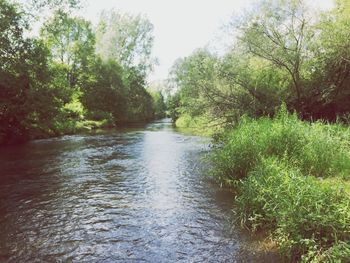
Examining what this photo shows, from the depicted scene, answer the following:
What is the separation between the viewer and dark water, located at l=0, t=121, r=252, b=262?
249 inches

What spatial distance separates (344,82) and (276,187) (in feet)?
48.6

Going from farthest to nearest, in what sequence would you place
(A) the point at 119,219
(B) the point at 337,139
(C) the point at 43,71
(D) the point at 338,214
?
1. (C) the point at 43,71
2. (B) the point at 337,139
3. (A) the point at 119,219
4. (D) the point at 338,214

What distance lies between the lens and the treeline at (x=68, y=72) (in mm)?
23781

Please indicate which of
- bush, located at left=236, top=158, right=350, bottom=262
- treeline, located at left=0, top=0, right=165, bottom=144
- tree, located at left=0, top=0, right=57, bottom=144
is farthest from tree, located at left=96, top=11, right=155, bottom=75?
bush, located at left=236, top=158, right=350, bottom=262

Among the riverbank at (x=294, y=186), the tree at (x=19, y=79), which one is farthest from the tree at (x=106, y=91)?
the riverbank at (x=294, y=186)

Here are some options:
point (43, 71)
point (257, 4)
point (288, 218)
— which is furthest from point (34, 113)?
point (288, 218)

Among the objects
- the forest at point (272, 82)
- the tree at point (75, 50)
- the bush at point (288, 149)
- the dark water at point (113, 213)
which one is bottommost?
the dark water at point (113, 213)

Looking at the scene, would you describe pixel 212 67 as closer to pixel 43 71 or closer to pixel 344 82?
pixel 344 82

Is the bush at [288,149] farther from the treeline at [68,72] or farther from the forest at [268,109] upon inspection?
the treeline at [68,72]

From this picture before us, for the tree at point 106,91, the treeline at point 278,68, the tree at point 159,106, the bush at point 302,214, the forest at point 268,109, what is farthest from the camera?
the tree at point 159,106

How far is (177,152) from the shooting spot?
19.0 m

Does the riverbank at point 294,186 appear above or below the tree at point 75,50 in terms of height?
below

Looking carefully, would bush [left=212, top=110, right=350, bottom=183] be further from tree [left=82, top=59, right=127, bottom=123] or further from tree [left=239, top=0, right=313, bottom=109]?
tree [left=82, top=59, right=127, bottom=123]

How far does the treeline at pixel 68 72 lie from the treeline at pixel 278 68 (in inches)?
475
